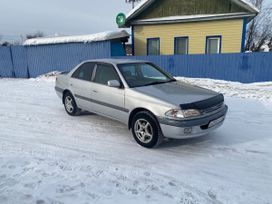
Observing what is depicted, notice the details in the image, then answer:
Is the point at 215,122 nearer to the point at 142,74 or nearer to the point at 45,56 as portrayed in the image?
the point at 142,74

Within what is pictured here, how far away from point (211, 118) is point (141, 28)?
43.3 ft

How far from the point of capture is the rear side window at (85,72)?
5.78 m

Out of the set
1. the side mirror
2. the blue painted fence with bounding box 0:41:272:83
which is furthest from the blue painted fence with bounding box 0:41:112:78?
the side mirror

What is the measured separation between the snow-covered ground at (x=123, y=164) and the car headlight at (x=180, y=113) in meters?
0.70

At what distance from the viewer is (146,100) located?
14.3 feet

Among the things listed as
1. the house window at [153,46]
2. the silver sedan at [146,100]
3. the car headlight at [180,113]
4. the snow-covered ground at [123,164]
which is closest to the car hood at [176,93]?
the silver sedan at [146,100]

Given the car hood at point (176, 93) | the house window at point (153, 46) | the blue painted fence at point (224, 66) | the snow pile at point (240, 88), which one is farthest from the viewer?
the house window at point (153, 46)

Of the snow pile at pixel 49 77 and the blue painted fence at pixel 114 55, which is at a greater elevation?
the blue painted fence at pixel 114 55

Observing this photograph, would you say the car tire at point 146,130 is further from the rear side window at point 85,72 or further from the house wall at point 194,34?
the house wall at point 194,34

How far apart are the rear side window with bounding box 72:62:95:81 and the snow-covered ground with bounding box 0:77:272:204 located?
109 cm

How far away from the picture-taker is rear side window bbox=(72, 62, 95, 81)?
228 inches

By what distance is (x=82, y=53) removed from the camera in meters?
15.1

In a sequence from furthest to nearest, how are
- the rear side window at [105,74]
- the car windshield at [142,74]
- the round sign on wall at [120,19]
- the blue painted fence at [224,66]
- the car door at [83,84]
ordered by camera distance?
the round sign on wall at [120,19] < the blue painted fence at [224,66] < the car door at [83,84] < the rear side window at [105,74] < the car windshield at [142,74]

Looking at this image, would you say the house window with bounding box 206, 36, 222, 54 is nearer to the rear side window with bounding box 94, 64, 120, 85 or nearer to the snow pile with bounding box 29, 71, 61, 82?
the snow pile with bounding box 29, 71, 61, 82
